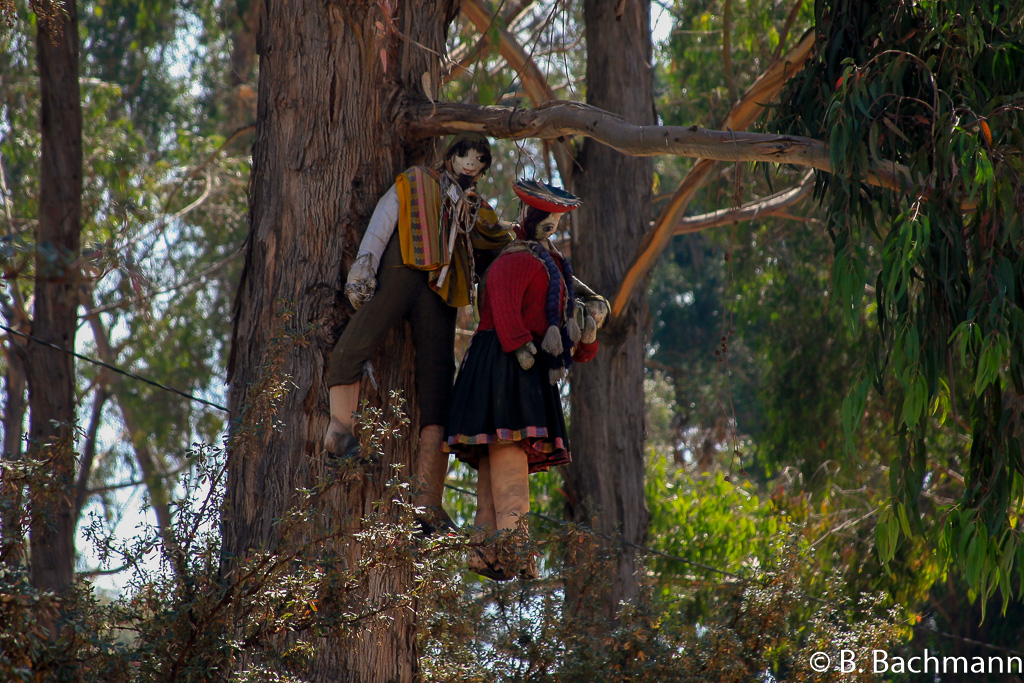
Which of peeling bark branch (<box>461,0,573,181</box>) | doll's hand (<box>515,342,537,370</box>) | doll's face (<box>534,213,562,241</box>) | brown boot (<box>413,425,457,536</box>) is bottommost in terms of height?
brown boot (<box>413,425,457,536</box>)

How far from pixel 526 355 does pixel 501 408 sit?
10.3 inches

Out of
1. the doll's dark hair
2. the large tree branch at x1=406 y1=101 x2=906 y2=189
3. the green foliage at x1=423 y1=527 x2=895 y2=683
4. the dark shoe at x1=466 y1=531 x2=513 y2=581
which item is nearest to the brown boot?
the dark shoe at x1=466 y1=531 x2=513 y2=581

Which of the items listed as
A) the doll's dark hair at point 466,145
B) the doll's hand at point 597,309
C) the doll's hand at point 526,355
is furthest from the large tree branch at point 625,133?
the doll's hand at point 526,355

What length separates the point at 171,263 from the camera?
15750 millimetres

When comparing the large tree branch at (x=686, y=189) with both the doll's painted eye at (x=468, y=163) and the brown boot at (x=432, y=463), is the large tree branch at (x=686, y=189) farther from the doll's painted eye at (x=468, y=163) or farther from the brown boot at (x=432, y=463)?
the brown boot at (x=432, y=463)

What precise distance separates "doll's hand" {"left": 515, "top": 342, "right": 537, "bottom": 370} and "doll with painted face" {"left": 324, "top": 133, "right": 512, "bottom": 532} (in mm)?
316

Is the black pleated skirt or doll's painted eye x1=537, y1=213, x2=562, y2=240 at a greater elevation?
doll's painted eye x1=537, y1=213, x2=562, y2=240

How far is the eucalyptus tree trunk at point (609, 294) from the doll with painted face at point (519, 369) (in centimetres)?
388

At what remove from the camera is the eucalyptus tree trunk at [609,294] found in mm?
9156

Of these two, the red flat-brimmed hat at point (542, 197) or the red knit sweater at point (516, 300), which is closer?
the red knit sweater at point (516, 300)

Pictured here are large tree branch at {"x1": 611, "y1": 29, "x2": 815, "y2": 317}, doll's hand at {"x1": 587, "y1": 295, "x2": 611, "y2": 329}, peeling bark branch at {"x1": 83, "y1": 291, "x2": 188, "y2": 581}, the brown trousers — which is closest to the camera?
the brown trousers

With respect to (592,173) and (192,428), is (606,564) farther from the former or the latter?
(192,428)

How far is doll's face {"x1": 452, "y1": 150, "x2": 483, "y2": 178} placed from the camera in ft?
17.0

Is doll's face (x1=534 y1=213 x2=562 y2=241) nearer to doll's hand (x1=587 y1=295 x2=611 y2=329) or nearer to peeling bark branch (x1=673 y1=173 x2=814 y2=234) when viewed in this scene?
doll's hand (x1=587 y1=295 x2=611 y2=329)
